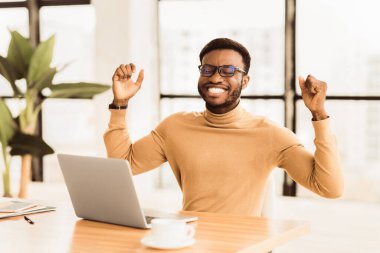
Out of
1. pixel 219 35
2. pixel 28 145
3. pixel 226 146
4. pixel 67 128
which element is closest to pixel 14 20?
pixel 67 128

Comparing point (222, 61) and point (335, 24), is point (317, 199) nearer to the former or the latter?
point (335, 24)

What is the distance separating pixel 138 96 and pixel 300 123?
48.3 inches

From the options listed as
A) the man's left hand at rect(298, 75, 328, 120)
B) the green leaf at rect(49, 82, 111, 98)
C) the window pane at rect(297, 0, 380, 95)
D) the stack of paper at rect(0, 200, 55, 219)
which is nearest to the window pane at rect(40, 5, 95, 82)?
the green leaf at rect(49, 82, 111, 98)

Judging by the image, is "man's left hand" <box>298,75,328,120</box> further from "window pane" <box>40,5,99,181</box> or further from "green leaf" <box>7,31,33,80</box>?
"window pane" <box>40,5,99,181</box>

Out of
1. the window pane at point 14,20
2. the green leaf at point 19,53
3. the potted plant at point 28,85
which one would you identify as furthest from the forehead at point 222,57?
the window pane at point 14,20

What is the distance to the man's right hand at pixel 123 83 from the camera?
262 centimetres

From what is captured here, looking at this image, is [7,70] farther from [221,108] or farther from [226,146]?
[226,146]

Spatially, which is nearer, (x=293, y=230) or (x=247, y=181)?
(x=293, y=230)

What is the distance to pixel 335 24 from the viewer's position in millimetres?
5055

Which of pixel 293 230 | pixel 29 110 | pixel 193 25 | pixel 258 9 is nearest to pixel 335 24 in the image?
pixel 258 9

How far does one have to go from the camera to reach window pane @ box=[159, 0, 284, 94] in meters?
5.24

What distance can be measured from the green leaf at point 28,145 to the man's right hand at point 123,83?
226 cm

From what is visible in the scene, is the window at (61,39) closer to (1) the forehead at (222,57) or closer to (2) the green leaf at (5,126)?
(2) the green leaf at (5,126)

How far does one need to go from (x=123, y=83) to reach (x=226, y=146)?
1.52 feet
